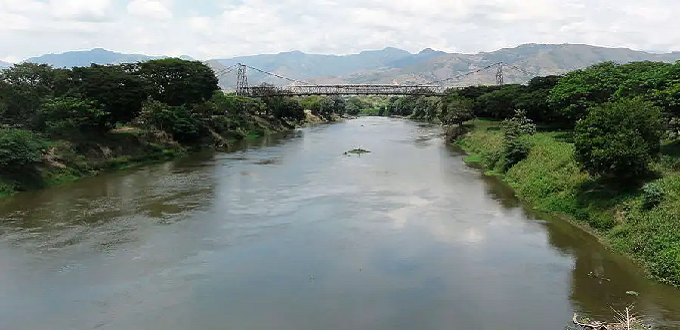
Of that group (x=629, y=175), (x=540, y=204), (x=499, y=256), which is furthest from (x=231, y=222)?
(x=629, y=175)

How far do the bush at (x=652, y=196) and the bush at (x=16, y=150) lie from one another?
28.6 metres

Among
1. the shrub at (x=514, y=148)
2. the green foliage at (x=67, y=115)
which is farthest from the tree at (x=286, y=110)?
the shrub at (x=514, y=148)

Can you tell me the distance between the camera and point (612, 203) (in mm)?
19438

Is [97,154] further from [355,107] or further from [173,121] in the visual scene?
[355,107]

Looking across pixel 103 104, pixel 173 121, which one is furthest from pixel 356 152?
pixel 103 104

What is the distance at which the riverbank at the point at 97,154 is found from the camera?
28578 millimetres

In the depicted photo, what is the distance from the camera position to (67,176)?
102ft

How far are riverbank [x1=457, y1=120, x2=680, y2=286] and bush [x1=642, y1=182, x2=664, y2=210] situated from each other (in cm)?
5

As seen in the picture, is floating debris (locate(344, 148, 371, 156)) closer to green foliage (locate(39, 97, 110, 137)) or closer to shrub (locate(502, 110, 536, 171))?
shrub (locate(502, 110, 536, 171))

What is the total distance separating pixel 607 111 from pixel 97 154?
30751 millimetres

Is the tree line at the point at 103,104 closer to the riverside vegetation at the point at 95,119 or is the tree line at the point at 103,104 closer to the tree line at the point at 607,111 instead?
the riverside vegetation at the point at 95,119

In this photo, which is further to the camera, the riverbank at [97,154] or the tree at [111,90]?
the tree at [111,90]

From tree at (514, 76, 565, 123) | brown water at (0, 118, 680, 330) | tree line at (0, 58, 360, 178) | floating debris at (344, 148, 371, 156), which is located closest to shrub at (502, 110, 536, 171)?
brown water at (0, 118, 680, 330)

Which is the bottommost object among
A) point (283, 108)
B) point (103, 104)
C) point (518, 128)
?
point (518, 128)
